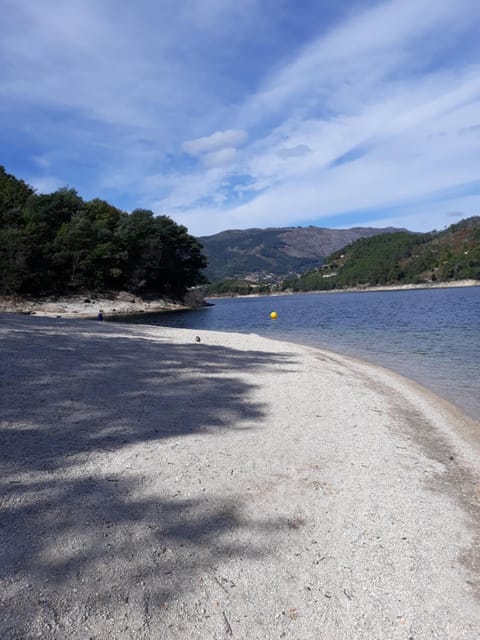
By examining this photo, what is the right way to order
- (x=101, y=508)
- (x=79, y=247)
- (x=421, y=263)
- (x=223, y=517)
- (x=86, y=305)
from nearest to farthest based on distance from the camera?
(x=101, y=508) < (x=223, y=517) < (x=86, y=305) < (x=79, y=247) < (x=421, y=263)

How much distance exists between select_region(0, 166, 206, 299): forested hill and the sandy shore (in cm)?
4287

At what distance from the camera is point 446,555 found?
393 cm

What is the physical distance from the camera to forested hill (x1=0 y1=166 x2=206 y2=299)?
4812 cm

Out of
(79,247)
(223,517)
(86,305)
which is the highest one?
(79,247)

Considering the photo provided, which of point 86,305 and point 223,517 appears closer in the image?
point 223,517

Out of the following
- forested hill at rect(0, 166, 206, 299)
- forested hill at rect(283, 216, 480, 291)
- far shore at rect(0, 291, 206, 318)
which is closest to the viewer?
far shore at rect(0, 291, 206, 318)

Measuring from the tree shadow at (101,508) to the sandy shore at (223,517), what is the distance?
0.6 inches

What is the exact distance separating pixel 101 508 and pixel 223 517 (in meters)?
1.20

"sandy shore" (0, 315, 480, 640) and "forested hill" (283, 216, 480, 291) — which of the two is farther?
"forested hill" (283, 216, 480, 291)

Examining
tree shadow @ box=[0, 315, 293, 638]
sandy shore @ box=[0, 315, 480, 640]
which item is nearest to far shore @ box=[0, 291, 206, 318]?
tree shadow @ box=[0, 315, 293, 638]

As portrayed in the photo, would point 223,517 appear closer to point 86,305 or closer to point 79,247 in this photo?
point 86,305

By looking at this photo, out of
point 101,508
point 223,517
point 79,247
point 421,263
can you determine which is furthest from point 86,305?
point 421,263

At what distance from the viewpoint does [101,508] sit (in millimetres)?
4094

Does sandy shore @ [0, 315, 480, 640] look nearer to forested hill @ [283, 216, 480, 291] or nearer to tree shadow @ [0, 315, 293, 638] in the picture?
tree shadow @ [0, 315, 293, 638]
